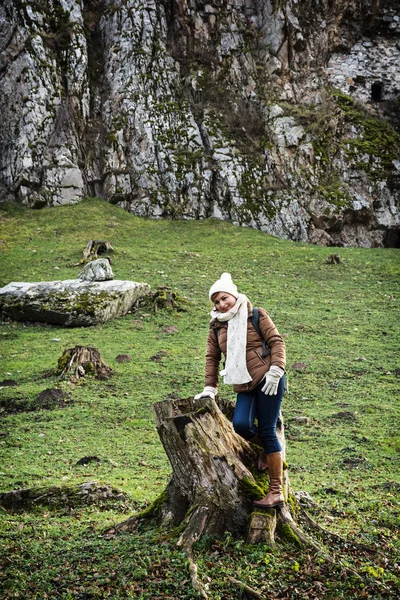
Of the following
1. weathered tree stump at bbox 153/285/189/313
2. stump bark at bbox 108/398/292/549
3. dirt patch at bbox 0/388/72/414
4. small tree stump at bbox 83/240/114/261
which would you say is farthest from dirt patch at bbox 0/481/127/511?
small tree stump at bbox 83/240/114/261

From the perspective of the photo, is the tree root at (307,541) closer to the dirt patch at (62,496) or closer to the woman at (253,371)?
the woman at (253,371)

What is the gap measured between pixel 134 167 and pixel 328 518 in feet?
108

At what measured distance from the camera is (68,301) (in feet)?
62.5

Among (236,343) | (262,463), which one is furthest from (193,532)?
(236,343)

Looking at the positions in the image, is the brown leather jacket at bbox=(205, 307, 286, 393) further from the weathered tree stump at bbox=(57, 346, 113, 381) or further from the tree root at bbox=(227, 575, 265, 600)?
the weathered tree stump at bbox=(57, 346, 113, 381)

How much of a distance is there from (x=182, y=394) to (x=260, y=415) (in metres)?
7.18

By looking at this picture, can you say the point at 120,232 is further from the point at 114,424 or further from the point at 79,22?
the point at 114,424

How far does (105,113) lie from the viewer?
127 ft

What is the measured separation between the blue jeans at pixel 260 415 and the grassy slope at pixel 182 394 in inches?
41.6

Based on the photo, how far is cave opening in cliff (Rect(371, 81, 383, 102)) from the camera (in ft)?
141

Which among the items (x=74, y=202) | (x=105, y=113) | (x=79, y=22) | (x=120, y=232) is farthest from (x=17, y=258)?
(x=79, y=22)

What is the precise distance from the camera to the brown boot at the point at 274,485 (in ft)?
18.4

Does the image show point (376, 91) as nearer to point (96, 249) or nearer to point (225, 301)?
point (96, 249)

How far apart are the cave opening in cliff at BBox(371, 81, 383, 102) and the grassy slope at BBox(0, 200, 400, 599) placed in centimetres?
1737
